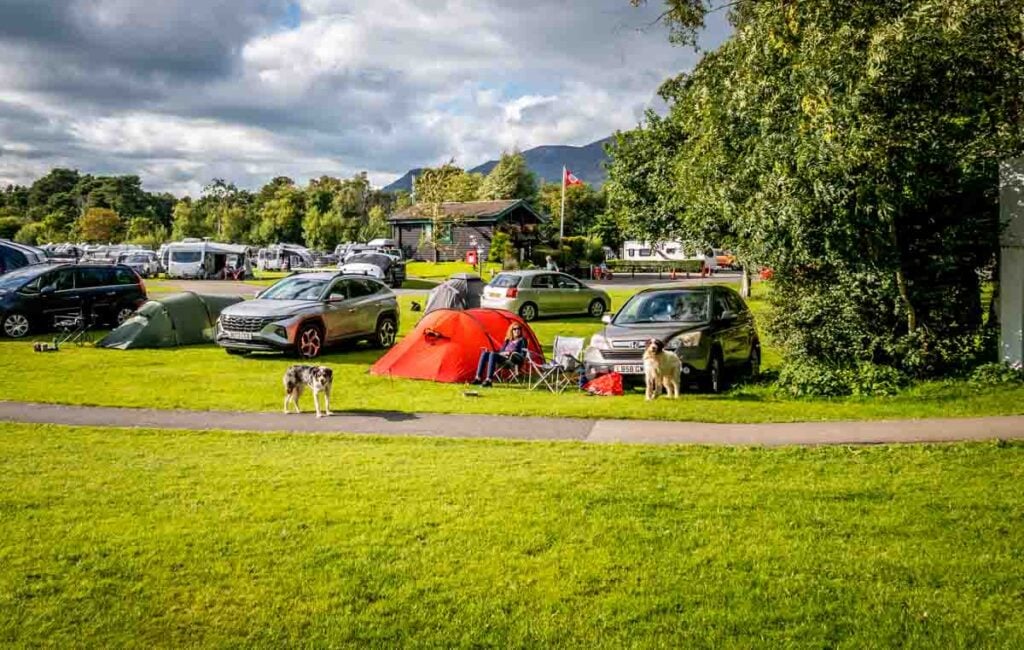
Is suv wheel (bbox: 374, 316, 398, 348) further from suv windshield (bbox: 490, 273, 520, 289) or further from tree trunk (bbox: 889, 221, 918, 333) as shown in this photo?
tree trunk (bbox: 889, 221, 918, 333)

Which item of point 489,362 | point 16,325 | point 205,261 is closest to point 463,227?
point 205,261

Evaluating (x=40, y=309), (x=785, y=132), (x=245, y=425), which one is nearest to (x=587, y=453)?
(x=245, y=425)

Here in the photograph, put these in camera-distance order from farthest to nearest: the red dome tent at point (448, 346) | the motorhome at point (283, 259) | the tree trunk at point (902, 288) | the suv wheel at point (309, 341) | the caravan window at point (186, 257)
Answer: the motorhome at point (283, 259) → the caravan window at point (186, 257) → the suv wheel at point (309, 341) → the red dome tent at point (448, 346) → the tree trunk at point (902, 288)

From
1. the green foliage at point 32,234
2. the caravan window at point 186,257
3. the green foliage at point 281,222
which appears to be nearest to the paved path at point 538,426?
the caravan window at point 186,257

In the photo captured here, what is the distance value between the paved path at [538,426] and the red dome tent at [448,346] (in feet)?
11.0

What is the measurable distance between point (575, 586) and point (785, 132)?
996 cm

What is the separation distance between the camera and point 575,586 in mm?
5379

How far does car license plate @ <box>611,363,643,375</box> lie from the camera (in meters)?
13.7

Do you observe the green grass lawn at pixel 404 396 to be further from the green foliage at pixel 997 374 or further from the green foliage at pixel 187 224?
the green foliage at pixel 187 224

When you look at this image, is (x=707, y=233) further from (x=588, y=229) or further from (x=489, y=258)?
(x=588, y=229)

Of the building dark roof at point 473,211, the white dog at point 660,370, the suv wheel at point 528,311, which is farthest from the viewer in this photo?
the building dark roof at point 473,211

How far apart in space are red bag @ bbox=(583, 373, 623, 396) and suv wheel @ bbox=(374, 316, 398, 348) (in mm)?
7444

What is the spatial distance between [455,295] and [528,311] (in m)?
3.27

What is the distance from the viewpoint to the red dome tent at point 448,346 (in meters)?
15.3
